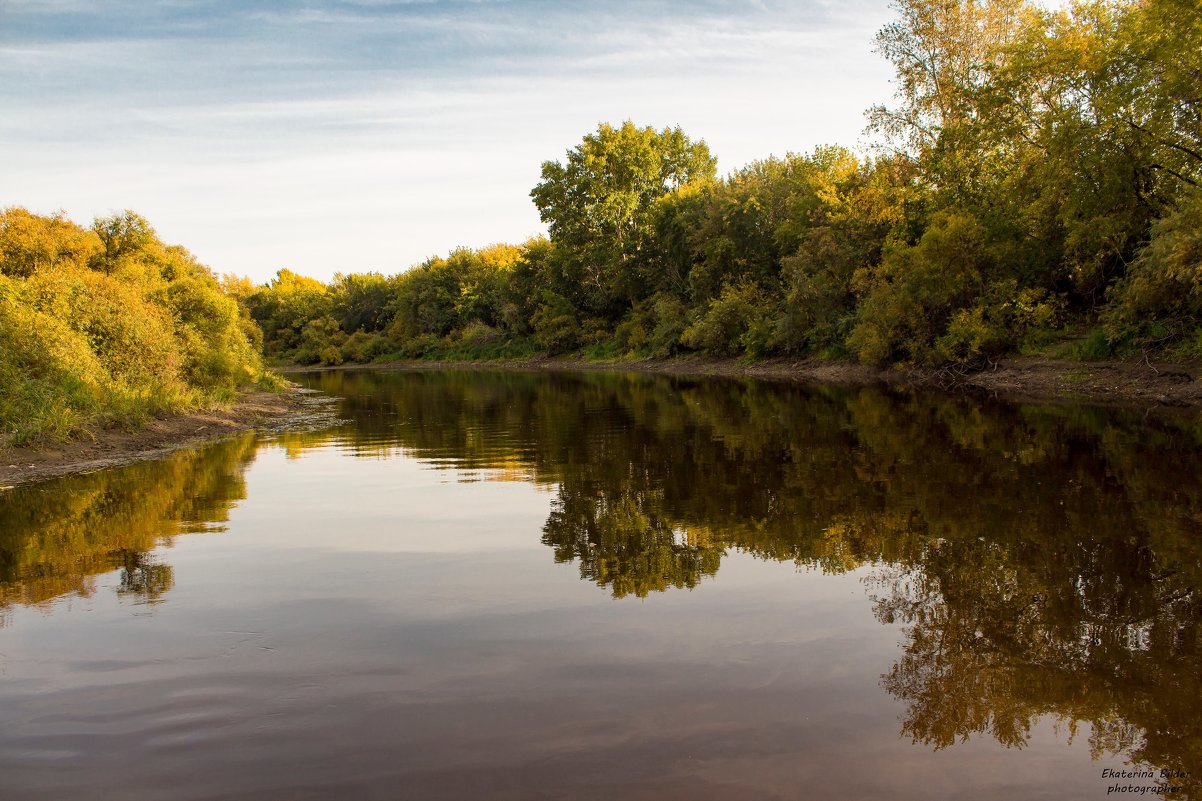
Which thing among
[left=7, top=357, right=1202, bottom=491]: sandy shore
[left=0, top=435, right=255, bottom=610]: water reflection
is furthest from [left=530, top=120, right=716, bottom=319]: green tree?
[left=0, top=435, right=255, bottom=610]: water reflection

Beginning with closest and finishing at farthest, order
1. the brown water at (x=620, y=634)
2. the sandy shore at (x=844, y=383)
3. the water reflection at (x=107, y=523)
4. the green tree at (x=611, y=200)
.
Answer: the brown water at (x=620, y=634), the water reflection at (x=107, y=523), the sandy shore at (x=844, y=383), the green tree at (x=611, y=200)

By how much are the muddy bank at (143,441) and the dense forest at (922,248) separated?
57 centimetres

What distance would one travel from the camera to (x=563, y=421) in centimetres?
2425

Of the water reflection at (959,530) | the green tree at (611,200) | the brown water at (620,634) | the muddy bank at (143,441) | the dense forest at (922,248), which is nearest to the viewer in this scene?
the brown water at (620,634)

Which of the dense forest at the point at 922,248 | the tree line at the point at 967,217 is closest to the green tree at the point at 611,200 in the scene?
the tree line at the point at 967,217

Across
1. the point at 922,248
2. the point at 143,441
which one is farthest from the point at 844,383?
the point at 143,441

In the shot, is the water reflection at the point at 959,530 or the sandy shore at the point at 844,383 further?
the sandy shore at the point at 844,383

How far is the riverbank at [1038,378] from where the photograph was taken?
22547 millimetres

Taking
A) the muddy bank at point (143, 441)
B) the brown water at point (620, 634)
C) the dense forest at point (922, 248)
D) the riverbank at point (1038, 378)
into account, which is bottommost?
the brown water at point (620, 634)

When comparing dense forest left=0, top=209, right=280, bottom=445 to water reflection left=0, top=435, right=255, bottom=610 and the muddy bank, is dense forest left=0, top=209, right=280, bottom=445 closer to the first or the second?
the muddy bank

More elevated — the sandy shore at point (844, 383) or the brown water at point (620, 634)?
the sandy shore at point (844, 383)

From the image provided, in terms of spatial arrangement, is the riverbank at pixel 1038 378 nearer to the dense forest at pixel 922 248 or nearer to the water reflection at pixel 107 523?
the dense forest at pixel 922 248

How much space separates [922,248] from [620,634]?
29630mm

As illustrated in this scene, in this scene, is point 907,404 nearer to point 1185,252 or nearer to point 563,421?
point 1185,252
